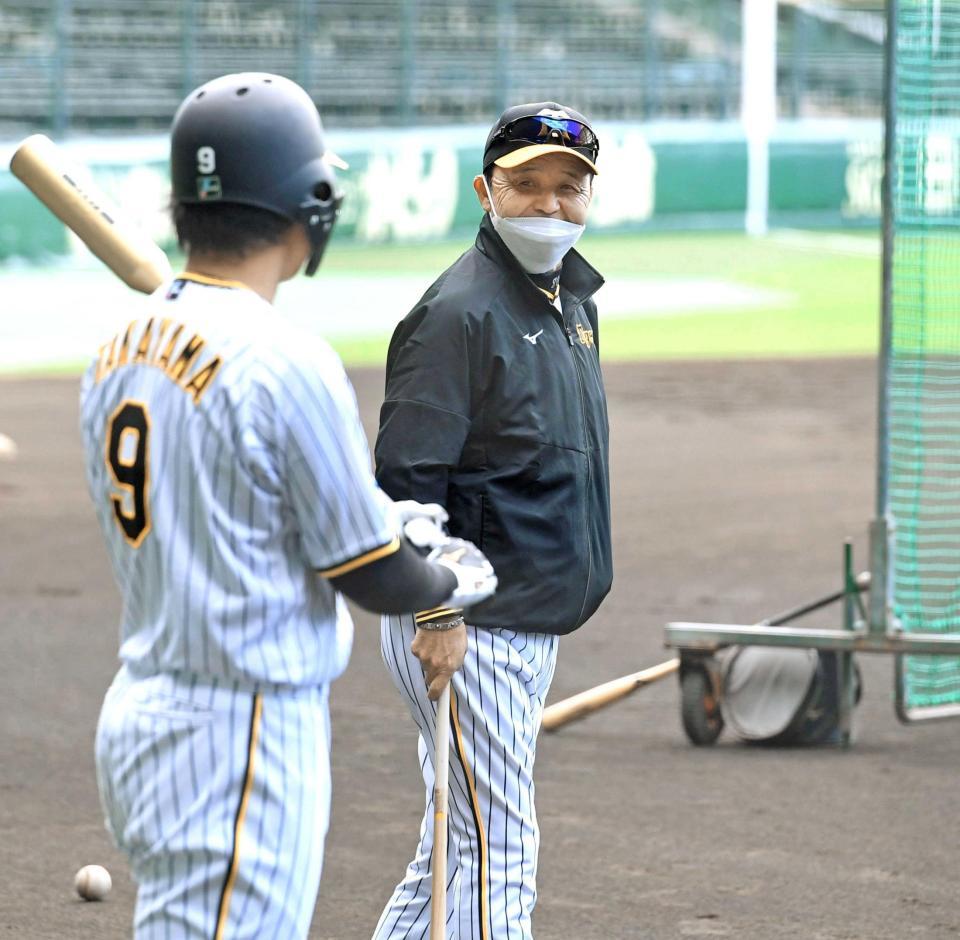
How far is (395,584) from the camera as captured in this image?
100 inches

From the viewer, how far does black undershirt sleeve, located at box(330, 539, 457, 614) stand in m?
2.51

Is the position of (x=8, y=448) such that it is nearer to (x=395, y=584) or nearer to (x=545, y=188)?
(x=545, y=188)

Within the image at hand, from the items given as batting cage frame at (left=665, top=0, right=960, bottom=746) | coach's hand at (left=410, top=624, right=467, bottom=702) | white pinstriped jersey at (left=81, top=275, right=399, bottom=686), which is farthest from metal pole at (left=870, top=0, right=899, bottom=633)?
white pinstriped jersey at (left=81, top=275, right=399, bottom=686)

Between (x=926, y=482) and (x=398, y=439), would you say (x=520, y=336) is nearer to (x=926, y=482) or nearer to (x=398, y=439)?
(x=398, y=439)

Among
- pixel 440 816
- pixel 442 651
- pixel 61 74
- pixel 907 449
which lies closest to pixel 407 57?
pixel 61 74

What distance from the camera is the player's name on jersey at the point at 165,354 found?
2430 millimetres

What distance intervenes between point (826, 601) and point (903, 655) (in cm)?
33

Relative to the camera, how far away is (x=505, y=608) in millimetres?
3471

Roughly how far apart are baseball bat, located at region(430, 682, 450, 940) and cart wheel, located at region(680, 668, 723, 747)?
3066 millimetres

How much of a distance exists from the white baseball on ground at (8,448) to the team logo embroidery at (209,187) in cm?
959

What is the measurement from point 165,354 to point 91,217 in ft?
2.68

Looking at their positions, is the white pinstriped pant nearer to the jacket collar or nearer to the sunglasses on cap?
the jacket collar

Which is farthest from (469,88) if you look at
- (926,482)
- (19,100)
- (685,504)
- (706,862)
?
(706,862)

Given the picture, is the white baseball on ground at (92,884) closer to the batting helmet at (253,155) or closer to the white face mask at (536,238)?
the white face mask at (536,238)
